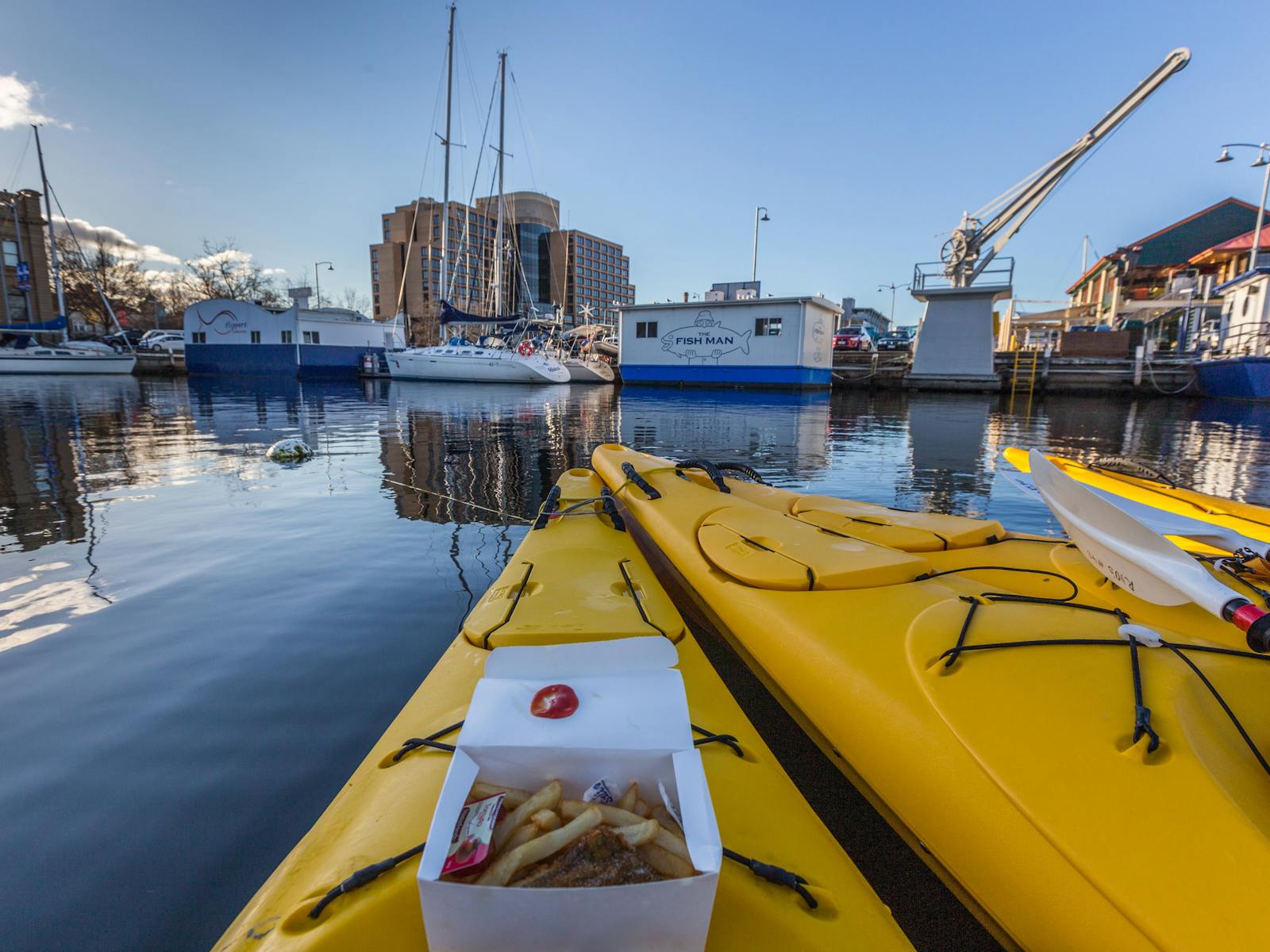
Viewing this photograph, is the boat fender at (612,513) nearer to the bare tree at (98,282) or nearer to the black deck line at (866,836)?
the black deck line at (866,836)

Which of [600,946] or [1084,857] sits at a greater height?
[600,946]

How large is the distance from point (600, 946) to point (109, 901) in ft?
5.66

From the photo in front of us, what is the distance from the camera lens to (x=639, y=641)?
53.7 inches

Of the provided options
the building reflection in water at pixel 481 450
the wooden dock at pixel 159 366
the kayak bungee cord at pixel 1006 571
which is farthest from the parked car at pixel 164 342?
the kayak bungee cord at pixel 1006 571

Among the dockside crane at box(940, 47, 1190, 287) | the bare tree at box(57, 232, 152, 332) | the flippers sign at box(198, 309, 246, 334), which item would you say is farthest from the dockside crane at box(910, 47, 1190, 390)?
the bare tree at box(57, 232, 152, 332)

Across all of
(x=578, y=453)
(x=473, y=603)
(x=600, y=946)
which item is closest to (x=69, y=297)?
(x=578, y=453)

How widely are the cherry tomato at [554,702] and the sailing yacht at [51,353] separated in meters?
38.9

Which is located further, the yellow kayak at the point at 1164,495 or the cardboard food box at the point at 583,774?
the yellow kayak at the point at 1164,495

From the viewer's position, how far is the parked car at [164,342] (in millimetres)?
35750

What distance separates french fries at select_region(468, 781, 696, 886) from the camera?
0.87 metres

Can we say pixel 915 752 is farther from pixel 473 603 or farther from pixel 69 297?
pixel 69 297

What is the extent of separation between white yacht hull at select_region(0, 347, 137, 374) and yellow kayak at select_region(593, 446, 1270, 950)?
38563mm

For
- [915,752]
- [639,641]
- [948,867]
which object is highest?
[639,641]

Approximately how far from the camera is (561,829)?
90 cm
